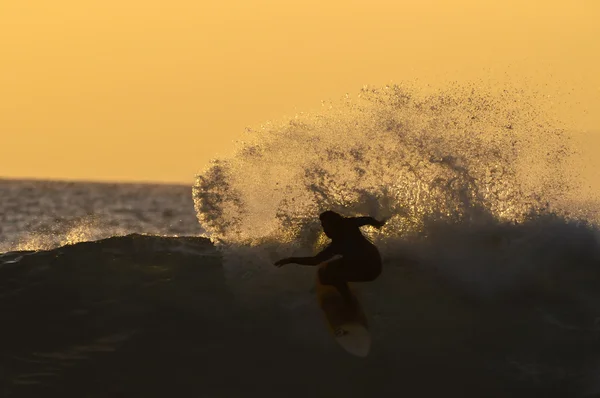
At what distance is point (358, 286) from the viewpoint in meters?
10.1

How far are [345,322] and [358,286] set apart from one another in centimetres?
124

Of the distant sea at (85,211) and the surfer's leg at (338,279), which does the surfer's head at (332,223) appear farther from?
the distant sea at (85,211)

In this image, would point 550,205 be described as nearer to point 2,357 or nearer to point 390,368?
point 390,368

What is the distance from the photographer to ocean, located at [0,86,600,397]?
8.57 metres

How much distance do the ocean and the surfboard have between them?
6.2 inches

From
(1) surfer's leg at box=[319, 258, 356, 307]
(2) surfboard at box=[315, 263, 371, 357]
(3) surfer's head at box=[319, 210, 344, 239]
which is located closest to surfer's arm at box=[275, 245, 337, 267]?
(3) surfer's head at box=[319, 210, 344, 239]

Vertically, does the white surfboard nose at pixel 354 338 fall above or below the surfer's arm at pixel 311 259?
below

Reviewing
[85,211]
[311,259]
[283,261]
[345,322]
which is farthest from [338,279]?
[85,211]

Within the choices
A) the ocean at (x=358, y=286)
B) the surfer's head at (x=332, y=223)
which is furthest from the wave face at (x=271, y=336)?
the surfer's head at (x=332, y=223)

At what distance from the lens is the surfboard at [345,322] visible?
8742 mm

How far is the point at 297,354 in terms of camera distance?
8.96 meters

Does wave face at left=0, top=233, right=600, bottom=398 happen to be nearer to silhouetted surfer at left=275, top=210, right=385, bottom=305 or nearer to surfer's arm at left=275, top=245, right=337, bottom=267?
silhouetted surfer at left=275, top=210, right=385, bottom=305

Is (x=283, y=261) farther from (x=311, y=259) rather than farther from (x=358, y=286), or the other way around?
(x=358, y=286)

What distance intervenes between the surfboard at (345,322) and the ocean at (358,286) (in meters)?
0.16
